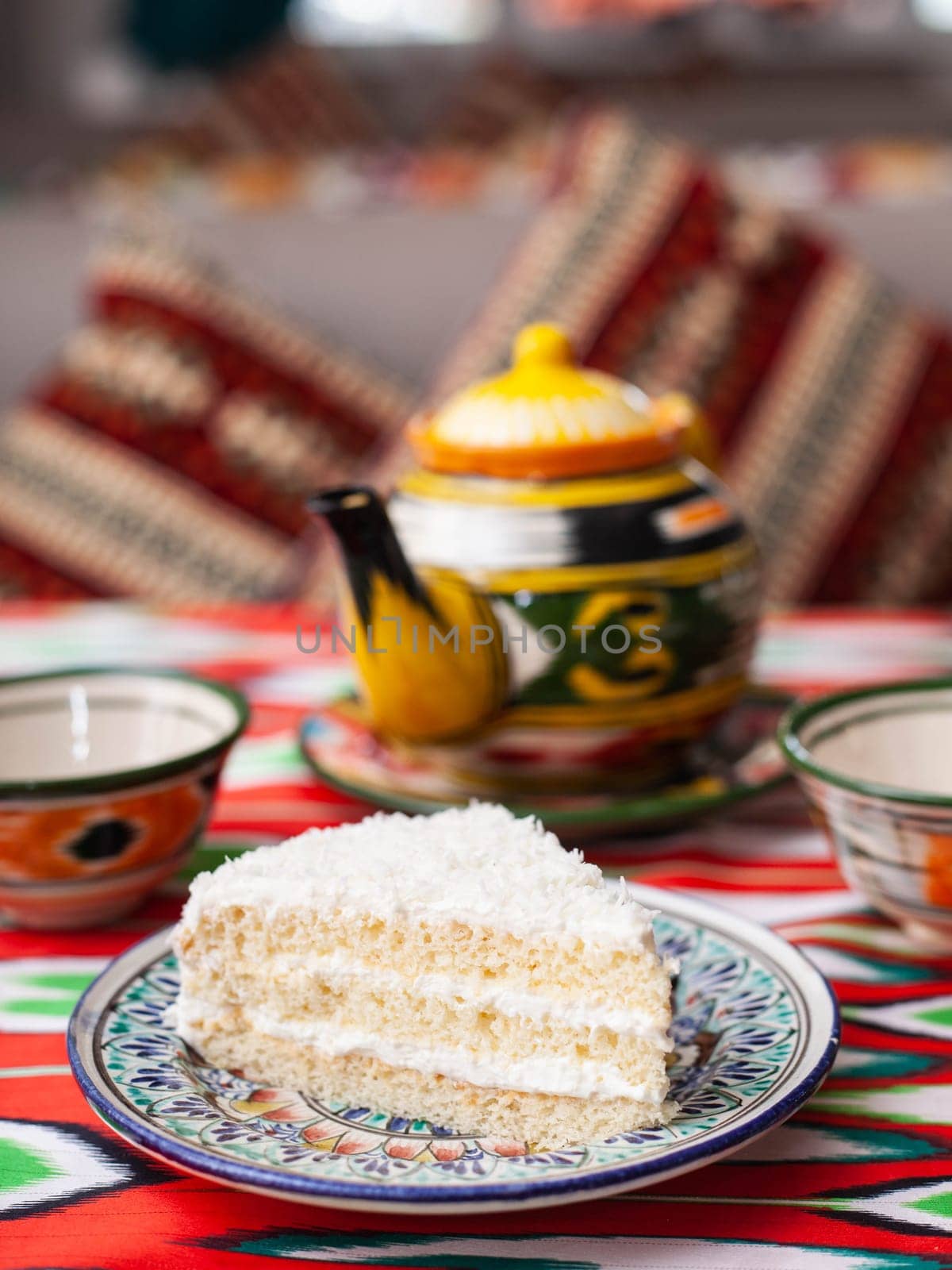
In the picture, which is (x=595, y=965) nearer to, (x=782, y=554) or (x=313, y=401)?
(x=782, y=554)

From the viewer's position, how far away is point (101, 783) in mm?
589

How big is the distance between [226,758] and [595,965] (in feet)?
0.78

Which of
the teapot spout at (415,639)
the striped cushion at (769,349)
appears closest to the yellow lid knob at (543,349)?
the teapot spout at (415,639)

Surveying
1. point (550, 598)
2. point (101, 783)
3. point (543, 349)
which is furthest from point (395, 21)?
point (101, 783)

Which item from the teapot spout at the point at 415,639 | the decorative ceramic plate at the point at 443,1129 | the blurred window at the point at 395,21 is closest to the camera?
the decorative ceramic plate at the point at 443,1129

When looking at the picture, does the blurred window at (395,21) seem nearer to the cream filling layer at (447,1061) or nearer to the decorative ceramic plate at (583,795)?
the decorative ceramic plate at (583,795)

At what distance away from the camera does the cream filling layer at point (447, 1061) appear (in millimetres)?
459

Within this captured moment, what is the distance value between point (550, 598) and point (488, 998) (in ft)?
0.86

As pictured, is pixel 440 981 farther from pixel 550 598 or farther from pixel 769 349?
pixel 769 349

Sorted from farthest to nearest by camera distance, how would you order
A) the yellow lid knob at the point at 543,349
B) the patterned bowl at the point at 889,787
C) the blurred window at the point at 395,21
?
the blurred window at the point at 395,21, the yellow lid knob at the point at 543,349, the patterned bowl at the point at 889,787

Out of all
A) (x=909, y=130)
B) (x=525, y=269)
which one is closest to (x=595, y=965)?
(x=525, y=269)

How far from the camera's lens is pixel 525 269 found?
155cm

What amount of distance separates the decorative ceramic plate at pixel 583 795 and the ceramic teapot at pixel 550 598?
2cm

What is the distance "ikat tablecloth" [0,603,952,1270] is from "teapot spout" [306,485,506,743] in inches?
3.6
